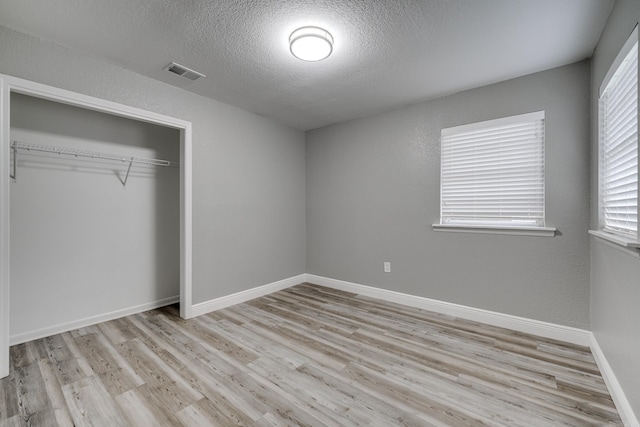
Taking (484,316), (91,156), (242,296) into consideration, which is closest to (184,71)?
(91,156)

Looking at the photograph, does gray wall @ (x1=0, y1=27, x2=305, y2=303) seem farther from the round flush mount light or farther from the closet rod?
the round flush mount light

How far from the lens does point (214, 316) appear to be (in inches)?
124

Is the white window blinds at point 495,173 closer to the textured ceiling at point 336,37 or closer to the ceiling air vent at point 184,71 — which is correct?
the textured ceiling at point 336,37

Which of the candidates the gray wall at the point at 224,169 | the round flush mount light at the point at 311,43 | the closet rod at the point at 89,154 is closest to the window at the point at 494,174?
the round flush mount light at the point at 311,43

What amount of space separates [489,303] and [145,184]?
4.04 m

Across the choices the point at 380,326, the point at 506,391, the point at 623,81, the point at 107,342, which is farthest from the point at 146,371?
the point at 623,81

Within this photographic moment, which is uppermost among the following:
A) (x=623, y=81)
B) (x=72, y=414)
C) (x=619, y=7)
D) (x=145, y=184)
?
(x=619, y=7)

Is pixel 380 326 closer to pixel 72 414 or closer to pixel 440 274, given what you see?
pixel 440 274

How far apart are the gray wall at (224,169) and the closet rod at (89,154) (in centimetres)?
60

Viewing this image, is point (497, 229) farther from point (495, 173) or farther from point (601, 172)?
point (601, 172)

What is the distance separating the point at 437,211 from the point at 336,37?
2119 mm

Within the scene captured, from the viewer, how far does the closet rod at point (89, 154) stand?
2502 mm

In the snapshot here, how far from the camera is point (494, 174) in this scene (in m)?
2.89

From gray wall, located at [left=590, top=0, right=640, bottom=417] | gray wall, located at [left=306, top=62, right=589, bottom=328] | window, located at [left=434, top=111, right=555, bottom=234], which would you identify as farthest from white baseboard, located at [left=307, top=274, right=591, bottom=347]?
window, located at [left=434, top=111, right=555, bottom=234]
